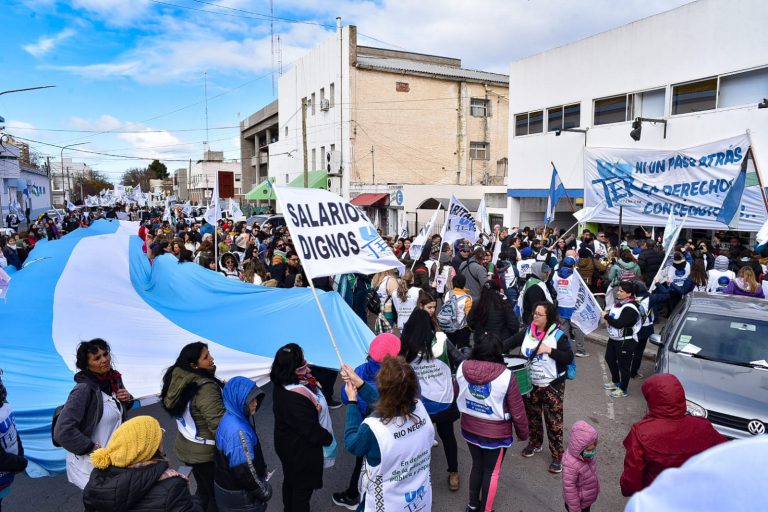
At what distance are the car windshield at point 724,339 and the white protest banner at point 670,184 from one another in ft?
18.3

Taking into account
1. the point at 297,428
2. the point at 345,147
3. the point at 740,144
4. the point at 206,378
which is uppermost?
the point at 345,147

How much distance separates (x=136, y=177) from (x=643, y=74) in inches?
4399

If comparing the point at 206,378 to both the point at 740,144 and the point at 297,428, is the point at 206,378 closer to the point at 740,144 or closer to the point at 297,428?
the point at 297,428

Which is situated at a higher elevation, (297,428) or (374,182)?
(374,182)

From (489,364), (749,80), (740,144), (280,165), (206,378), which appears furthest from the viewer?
(280,165)

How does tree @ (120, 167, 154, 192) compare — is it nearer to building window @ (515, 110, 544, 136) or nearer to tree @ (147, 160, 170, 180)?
tree @ (147, 160, 170, 180)

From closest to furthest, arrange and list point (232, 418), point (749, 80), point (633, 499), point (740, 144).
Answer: point (633, 499)
point (232, 418)
point (740, 144)
point (749, 80)

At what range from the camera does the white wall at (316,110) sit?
31547 mm

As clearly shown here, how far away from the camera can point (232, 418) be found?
11.9 feet

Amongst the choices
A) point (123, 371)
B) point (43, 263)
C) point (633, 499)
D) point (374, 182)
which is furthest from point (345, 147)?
point (633, 499)

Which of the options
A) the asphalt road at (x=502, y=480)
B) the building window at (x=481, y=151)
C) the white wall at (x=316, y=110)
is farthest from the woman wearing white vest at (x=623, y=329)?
the building window at (x=481, y=151)

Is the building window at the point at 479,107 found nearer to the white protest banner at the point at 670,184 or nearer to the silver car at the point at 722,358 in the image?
the white protest banner at the point at 670,184

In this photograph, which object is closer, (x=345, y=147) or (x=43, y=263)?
(x=43, y=263)

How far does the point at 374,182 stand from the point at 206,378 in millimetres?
28769
